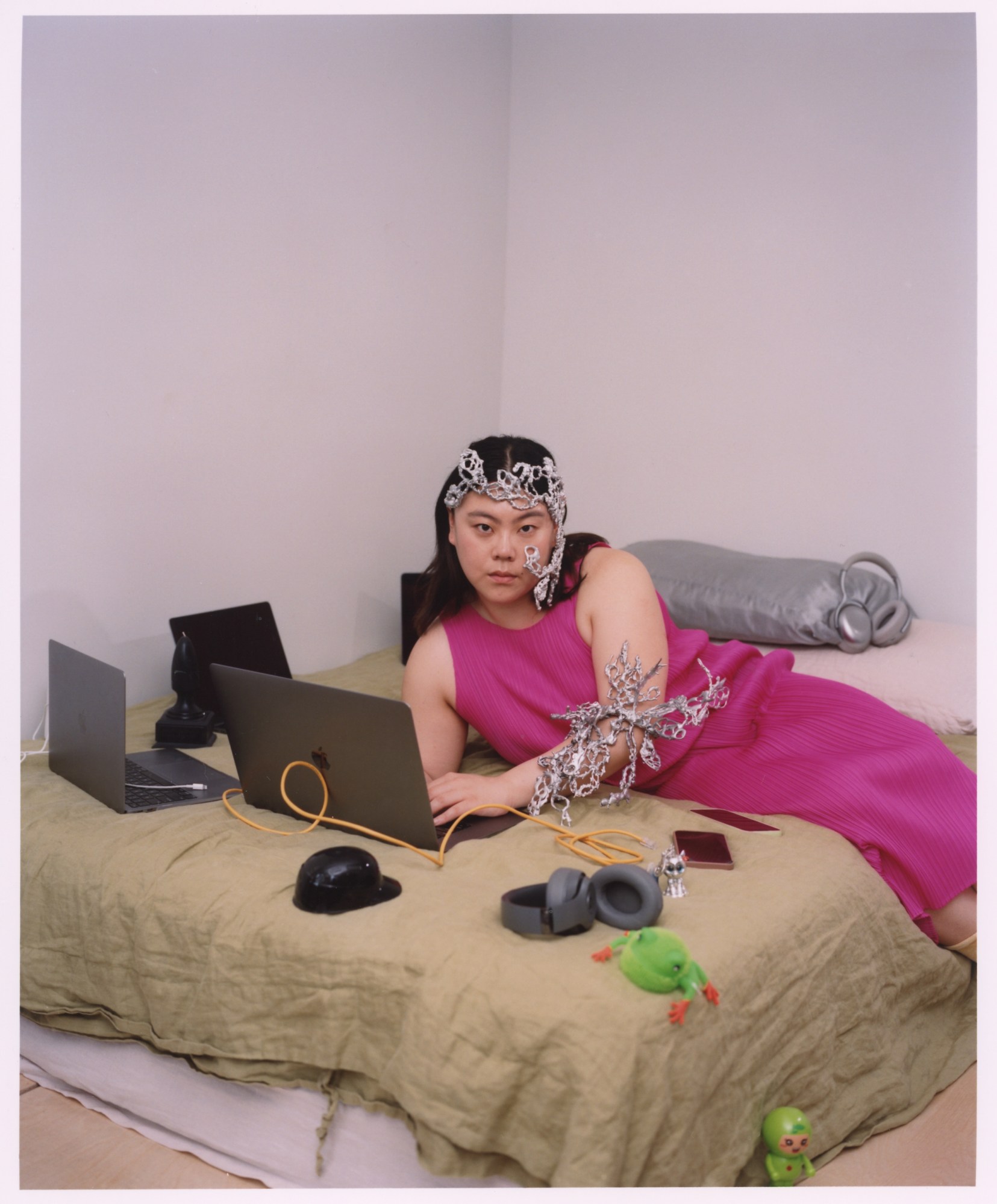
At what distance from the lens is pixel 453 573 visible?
1.85 m

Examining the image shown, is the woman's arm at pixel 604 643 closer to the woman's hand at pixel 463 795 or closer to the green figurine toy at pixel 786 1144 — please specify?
the woman's hand at pixel 463 795

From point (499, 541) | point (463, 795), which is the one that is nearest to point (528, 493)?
point (499, 541)

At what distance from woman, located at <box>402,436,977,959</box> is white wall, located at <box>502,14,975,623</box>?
102 cm

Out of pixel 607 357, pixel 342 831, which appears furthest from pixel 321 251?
pixel 342 831

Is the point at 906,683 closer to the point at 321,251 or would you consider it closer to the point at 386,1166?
the point at 386,1166

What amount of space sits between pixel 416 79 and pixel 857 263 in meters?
1.25

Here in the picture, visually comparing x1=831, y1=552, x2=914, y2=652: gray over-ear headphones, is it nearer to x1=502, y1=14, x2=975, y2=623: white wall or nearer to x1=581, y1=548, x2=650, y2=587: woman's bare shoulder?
x1=502, y1=14, x2=975, y2=623: white wall

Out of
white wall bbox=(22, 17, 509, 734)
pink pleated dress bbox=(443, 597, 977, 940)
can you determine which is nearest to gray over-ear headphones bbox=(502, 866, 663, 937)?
pink pleated dress bbox=(443, 597, 977, 940)

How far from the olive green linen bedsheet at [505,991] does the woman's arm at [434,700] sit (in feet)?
0.93

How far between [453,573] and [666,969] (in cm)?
90

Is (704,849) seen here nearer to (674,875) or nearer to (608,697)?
(674,875)

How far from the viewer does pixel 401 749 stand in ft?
4.57

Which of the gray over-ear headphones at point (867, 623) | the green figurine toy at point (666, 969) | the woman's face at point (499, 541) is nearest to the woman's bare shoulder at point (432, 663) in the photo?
the woman's face at point (499, 541)

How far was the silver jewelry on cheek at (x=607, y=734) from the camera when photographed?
5.40 ft
